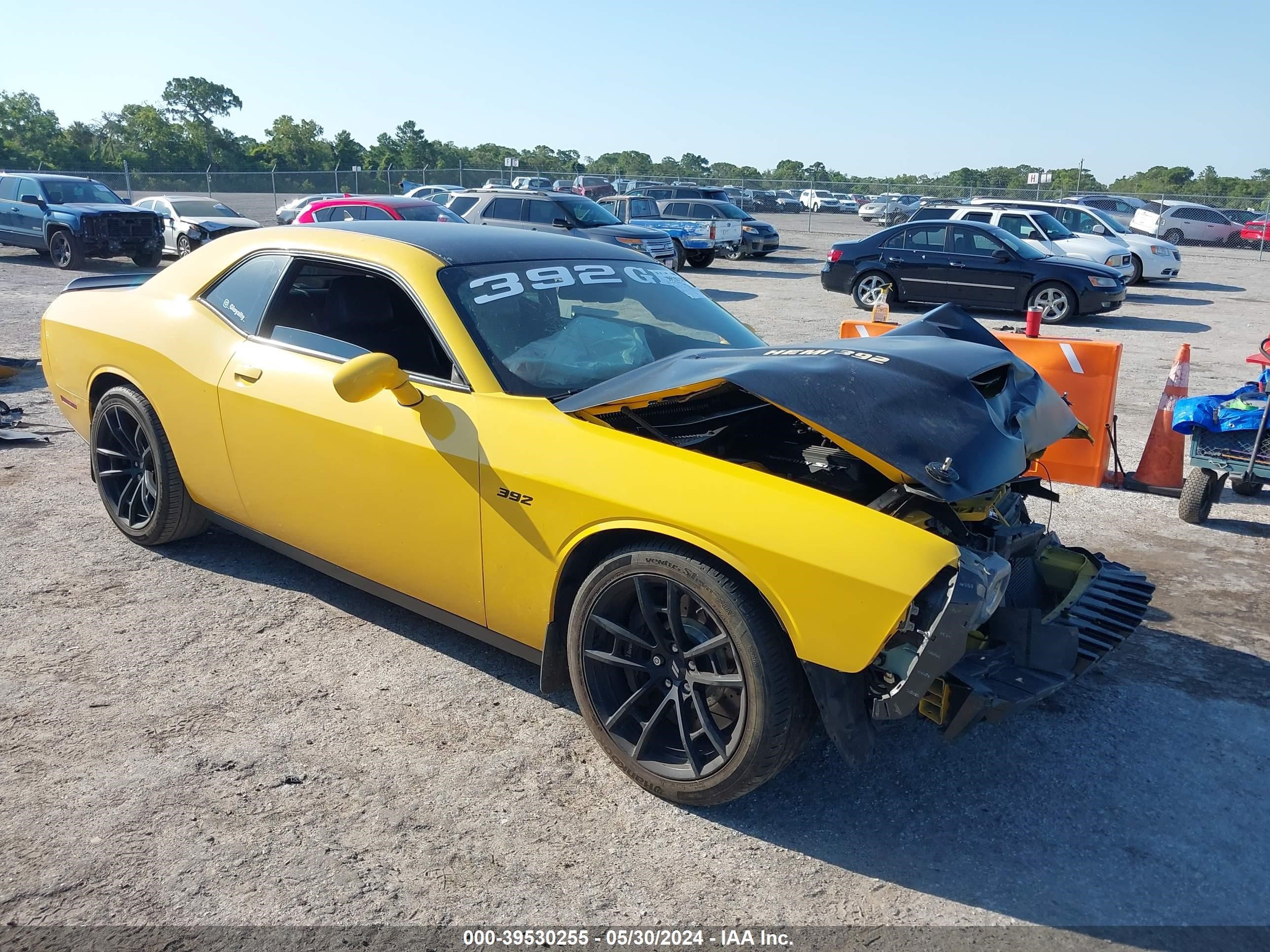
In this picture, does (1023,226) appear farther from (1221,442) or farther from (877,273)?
(1221,442)

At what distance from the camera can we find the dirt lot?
8.68 feet

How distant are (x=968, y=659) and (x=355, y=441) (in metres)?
2.28

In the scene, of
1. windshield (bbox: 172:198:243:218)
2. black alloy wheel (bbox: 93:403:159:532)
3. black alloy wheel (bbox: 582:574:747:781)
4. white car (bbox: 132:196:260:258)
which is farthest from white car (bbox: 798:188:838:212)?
black alloy wheel (bbox: 582:574:747:781)

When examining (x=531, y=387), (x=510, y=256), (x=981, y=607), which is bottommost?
(x=981, y=607)

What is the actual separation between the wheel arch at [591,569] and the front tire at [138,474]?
229 centimetres

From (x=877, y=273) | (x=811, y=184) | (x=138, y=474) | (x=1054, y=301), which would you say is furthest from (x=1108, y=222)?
(x=811, y=184)

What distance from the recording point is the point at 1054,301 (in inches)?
579

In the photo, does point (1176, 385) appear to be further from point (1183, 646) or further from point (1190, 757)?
point (1190, 757)

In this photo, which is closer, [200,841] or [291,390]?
[200,841]

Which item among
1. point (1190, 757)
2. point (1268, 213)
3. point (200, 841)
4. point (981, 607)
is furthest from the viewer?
point (1268, 213)

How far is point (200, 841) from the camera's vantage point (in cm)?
282

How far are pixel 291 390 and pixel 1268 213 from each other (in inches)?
1552

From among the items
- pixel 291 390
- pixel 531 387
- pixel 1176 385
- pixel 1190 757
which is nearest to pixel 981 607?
pixel 1190 757

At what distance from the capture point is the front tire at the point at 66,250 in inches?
732
